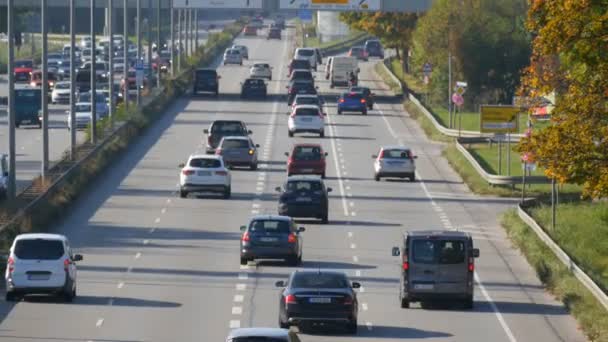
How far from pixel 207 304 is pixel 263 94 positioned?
66.5m

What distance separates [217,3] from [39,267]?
247 feet

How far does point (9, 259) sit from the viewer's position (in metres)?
34.2

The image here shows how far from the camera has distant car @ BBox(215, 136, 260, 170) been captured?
64375 millimetres

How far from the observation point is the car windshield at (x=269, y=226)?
134 ft

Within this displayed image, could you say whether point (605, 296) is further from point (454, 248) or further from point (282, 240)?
point (282, 240)

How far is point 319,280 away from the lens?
31328mm

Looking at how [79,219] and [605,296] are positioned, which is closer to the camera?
[605,296]

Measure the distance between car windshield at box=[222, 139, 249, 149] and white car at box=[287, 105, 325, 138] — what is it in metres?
13.4

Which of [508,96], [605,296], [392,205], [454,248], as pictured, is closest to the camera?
[605,296]

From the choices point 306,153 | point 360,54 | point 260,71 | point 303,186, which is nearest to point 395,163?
point 306,153

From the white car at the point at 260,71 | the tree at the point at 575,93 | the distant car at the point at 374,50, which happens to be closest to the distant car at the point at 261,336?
the tree at the point at 575,93

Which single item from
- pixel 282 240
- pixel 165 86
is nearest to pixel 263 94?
pixel 165 86

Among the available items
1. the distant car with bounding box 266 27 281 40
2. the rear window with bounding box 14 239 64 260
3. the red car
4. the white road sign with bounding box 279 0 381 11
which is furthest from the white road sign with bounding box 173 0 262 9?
the rear window with bounding box 14 239 64 260

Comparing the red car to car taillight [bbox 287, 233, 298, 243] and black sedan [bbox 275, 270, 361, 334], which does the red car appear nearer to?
car taillight [bbox 287, 233, 298, 243]
